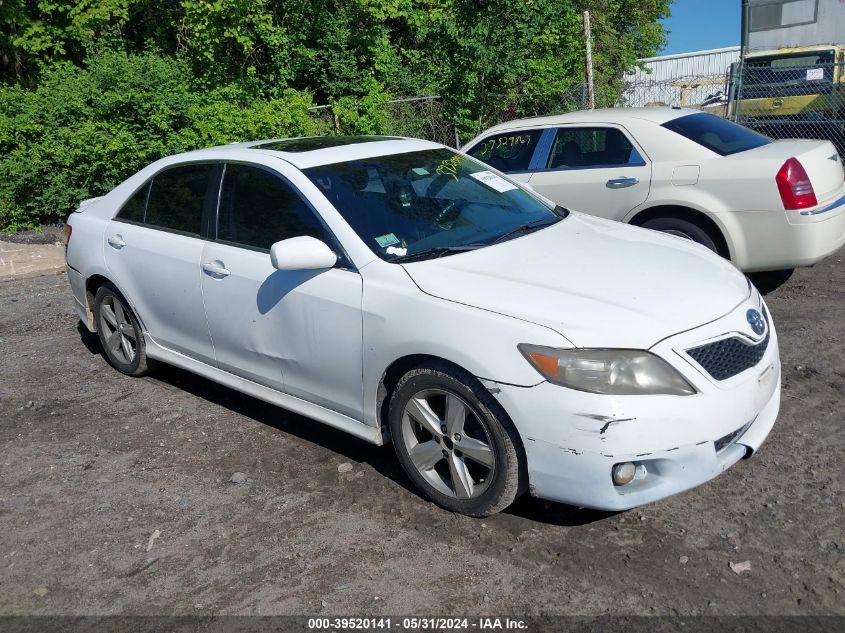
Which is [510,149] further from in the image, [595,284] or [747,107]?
[747,107]

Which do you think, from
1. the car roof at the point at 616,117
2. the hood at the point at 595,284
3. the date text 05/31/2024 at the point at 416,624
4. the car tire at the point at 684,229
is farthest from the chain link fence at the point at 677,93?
the date text 05/31/2024 at the point at 416,624

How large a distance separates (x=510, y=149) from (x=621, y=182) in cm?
127

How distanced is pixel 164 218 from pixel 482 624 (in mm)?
3212

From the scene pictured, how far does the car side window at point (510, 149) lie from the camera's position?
24.1ft

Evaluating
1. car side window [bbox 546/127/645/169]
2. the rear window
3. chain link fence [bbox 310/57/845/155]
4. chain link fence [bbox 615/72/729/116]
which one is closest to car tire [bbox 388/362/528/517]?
car side window [bbox 546/127/645/169]

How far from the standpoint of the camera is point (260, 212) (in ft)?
14.3

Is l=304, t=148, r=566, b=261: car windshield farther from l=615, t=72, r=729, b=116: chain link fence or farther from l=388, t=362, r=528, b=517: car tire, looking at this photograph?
l=615, t=72, r=729, b=116: chain link fence

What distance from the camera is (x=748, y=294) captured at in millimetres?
3709

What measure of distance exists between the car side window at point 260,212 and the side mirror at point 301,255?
6.3 inches

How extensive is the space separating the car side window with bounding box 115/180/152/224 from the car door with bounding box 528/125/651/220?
11.3ft

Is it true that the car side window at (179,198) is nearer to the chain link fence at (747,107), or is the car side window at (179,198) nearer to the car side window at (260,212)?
the car side window at (260,212)

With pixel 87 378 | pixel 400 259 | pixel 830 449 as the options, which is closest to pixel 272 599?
pixel 400 259

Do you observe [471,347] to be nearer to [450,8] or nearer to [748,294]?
[748,294]

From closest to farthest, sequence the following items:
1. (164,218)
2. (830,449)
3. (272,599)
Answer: (272,599)
(830,449)
(164,218)
